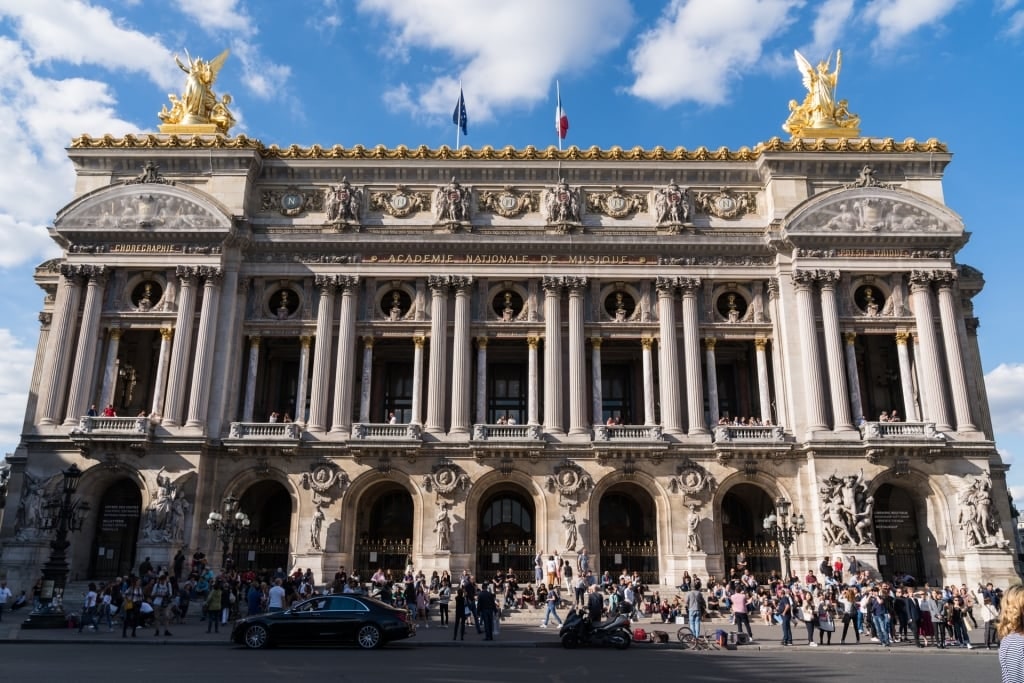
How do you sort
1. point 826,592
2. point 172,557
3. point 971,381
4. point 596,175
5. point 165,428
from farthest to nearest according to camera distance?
point 596,175
point 971,381
point 165,428
point 172,557
point 826,592

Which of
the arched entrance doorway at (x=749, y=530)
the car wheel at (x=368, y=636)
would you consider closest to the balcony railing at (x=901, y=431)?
the arched entrance doorway at (x=749, y=530)

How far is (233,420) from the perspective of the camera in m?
37.7

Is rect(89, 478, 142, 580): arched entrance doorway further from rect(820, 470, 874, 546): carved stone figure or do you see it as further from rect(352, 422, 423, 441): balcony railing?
rect(820, 470, 874, 546): carved stone figure

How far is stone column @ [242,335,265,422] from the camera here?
3797 cm

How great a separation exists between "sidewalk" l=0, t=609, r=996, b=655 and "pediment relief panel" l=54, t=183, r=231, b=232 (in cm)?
1840

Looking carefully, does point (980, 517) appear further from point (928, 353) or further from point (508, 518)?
point (508, 518)

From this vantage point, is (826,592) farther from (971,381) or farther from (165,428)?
(165,428)

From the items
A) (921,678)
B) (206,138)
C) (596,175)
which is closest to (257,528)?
(206,138)

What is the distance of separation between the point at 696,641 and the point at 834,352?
64.1 feet

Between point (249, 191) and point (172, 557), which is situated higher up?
point (249, 191)

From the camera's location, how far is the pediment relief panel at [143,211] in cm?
3856

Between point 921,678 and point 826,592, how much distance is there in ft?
47.1

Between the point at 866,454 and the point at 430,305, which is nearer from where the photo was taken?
the point at 866,454

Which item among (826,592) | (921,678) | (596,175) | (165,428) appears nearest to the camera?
(921,678)
